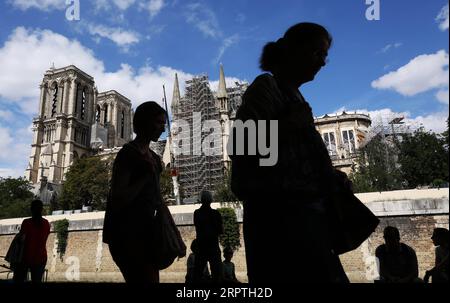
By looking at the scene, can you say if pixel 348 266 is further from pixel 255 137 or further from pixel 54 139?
pixel 54 139

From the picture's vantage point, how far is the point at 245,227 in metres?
1.82

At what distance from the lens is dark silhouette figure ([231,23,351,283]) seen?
160 centimetres

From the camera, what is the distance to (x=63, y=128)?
75.6 meters

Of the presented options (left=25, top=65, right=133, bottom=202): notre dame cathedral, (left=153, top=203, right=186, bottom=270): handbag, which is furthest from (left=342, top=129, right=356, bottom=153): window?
(left=153, top=203, right=186, bottom=270): handbag

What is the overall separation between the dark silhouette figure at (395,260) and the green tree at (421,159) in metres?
21.9

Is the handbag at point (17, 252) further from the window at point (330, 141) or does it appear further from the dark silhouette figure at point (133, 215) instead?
the window at point (330, 141)

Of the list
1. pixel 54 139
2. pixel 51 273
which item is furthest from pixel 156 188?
pixel 54 139

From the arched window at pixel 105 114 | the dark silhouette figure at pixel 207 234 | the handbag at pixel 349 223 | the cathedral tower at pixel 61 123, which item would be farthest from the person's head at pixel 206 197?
the arched window at pixel 105 114

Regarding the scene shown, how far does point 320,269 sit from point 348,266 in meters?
14.3

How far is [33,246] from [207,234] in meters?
2.58

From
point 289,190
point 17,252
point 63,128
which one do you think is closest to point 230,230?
point 17,252

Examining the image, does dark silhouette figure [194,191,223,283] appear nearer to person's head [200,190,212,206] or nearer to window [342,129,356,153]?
person's head [200,190,212,206]

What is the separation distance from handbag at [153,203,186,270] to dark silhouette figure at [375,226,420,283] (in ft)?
11.0

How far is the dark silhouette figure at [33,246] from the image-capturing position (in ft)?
15.9
